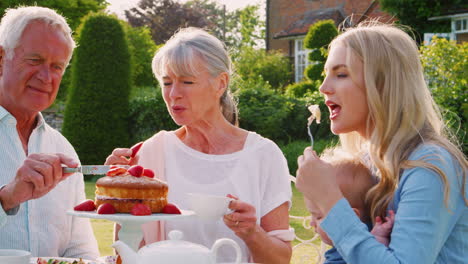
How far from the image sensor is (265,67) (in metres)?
29.0

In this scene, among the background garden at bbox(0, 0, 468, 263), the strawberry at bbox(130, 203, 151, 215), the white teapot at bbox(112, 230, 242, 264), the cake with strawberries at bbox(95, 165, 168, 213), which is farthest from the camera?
the background garden at bbox(0, 0, 468, 263)

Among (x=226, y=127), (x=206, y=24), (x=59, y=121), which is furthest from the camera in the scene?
(x=206, y=24)

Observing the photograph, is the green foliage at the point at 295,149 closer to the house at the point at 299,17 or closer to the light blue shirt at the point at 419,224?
the light blue shirt at the point at 419,224

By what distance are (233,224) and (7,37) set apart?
143 cm

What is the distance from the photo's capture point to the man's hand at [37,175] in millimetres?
2219

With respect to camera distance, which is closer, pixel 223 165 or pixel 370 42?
pixel 370 42

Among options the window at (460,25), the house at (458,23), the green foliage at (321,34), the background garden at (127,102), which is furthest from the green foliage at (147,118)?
the window at (460,25)

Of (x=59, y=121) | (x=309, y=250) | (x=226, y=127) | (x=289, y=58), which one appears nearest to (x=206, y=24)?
(x=289, y=58)

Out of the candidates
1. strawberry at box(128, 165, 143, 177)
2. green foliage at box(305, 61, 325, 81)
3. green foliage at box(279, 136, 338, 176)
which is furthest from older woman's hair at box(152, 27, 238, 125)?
green foliage at box(305, 61, 325, 81)

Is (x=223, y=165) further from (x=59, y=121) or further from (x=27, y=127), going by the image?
(x=59, y=121)

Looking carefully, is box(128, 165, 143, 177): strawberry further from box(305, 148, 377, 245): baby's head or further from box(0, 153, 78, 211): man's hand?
box(305, 148, 377, 245): baby's head

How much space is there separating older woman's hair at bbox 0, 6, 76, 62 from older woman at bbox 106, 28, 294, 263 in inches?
19.8

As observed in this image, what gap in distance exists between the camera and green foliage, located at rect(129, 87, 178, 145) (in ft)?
55.4

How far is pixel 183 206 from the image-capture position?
299 centimetres
